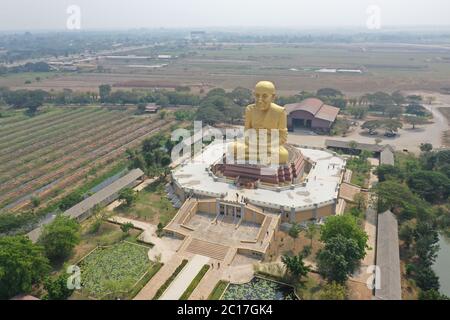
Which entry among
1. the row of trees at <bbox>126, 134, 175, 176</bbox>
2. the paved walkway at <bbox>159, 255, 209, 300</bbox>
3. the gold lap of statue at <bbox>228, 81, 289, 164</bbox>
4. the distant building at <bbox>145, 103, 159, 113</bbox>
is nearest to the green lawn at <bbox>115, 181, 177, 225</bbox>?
the row of trees at <bbox>126, 134, 175, 176</bbox>

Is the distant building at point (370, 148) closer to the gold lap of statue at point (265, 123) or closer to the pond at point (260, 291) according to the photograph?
the gold lap of statue at point (265, 123)

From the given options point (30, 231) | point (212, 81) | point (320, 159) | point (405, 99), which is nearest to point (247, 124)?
point (320, 159)

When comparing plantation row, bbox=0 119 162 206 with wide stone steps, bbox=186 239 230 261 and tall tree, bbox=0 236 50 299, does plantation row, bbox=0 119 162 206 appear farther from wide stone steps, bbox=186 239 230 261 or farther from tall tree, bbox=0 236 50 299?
wide stone steps, bbox=186 239 230 261

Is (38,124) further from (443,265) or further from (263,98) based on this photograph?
(443,265)

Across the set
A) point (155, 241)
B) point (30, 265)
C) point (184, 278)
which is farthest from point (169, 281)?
point (30, 265)

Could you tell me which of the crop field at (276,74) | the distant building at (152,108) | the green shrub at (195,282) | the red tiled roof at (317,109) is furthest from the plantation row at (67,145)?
the crop field at (276,74)
